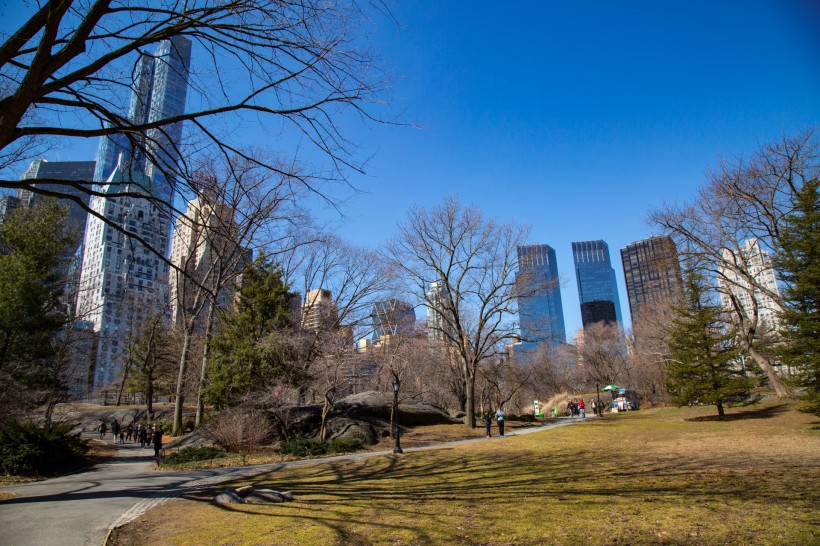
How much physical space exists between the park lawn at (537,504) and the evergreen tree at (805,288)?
4.09 metres

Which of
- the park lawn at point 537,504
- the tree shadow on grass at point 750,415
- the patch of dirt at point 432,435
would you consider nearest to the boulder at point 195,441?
the patch of dirt at point 432,435

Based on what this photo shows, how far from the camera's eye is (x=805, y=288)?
16.8 m

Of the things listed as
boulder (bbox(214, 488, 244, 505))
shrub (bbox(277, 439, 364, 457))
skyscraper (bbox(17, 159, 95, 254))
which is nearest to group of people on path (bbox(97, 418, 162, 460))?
skyscraper (bbox(17, 159, 95, 254))

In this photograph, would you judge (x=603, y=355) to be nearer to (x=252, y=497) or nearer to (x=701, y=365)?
(x=701, y=365)

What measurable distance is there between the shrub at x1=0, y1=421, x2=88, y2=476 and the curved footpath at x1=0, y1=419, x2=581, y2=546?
3.12 feet

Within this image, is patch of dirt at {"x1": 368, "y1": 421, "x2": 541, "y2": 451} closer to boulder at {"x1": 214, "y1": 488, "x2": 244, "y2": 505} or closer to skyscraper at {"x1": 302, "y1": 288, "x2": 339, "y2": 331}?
skyscraper at {"x1": 302, "y1": 288, "x2": 339, "y2": 331}

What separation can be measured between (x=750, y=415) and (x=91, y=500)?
29.6 m

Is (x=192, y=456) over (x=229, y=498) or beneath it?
beneath

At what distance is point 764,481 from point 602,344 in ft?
176

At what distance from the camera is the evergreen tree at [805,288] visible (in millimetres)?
16609

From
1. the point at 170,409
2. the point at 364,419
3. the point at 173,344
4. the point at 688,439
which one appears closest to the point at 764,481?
the point at 688,439

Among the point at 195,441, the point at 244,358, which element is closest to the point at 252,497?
the point at 195,441

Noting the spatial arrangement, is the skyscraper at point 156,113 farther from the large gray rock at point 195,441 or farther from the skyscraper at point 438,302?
the skyscraper at point 438,302

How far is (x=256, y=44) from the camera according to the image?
5.57m
